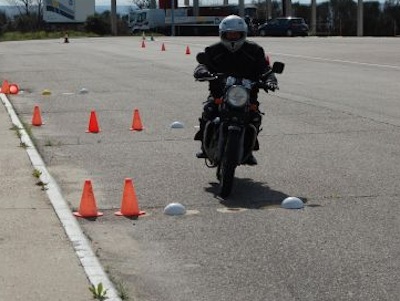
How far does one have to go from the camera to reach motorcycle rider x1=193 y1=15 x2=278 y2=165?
8547 mm

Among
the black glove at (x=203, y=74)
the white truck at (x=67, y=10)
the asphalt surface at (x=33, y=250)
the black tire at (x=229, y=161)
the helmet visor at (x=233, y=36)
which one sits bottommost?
the asphalt surface at (x=33, y=250)

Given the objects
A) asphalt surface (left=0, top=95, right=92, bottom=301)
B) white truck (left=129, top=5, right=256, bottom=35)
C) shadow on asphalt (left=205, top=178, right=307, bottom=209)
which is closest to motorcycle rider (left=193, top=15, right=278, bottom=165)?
shadow on asphalt (left=205, top=178, right=307, bottom=209)

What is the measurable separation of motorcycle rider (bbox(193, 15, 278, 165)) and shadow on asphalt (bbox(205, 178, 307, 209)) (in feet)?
0.93

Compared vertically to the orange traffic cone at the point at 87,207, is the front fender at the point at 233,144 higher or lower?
higher

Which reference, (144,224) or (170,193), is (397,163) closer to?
(170,193)

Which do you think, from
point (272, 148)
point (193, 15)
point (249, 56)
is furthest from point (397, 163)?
point (193, 15)

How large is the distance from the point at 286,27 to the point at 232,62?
62360 mm

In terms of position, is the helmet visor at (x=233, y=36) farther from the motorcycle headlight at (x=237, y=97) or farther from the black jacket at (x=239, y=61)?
the motorcycle headlight at (x=237, y=97)

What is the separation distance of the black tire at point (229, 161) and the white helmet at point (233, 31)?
1031 mm

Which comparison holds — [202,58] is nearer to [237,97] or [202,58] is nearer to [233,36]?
[233,36]

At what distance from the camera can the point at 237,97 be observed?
814 centimetres

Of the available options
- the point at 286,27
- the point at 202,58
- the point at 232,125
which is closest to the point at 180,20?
the point at 286,27

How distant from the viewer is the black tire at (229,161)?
816 centimetres

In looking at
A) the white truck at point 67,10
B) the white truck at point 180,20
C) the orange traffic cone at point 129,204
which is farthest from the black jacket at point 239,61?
the white truck at point 67,10
